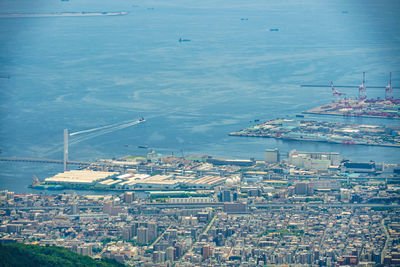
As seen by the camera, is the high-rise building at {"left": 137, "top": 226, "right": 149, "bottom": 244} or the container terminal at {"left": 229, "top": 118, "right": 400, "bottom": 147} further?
the container terminal at {"left": 229, "top": 118, "right": 400, "bottom": 147}

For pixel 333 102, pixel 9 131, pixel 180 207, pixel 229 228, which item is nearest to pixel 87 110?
pixel 9 131

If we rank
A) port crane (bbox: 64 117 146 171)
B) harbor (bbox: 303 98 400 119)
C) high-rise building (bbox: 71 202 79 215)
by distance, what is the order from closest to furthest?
high-rise building (bbox: 71 202 79 215) → port crane (bbox: 64 117 146 171) → harbor (bbox: 303 98 400 119)

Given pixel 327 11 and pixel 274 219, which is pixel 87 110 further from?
pixel 327 11

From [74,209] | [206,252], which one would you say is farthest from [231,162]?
[206,252]

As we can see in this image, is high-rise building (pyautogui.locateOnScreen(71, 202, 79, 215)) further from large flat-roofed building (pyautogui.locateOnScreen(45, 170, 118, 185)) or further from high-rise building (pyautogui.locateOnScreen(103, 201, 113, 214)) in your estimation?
large flat-roofed building (pyautogui.locateOnScreen(45, 170, 118, 185))

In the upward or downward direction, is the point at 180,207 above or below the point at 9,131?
below

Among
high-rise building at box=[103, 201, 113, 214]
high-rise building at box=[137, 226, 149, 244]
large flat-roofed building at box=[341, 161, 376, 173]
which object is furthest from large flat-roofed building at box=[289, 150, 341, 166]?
high-rise building at box=[137, 226, 149, 244]

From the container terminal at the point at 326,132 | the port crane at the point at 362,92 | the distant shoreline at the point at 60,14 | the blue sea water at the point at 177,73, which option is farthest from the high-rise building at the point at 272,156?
the distant shoreline at the point at 60,14
